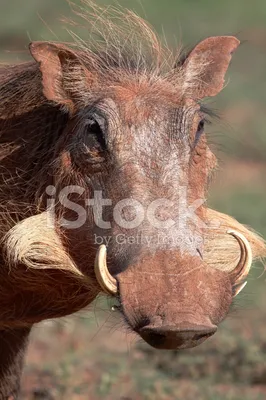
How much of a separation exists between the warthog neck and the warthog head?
523mm

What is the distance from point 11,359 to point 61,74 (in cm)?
148

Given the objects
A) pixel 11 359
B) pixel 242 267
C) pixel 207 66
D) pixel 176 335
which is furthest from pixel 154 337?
pixel 11 359

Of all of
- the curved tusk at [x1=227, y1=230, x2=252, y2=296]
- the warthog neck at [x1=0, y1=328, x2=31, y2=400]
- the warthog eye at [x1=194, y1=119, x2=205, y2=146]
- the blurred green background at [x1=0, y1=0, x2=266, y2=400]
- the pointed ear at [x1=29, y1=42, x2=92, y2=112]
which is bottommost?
the blurred green background at [x1=0, y1=0, x2=266, y2=400]

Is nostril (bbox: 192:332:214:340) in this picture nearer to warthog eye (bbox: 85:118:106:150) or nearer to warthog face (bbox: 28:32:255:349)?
warthog face (bbox: 28:32:255:349)

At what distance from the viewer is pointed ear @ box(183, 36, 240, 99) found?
4.32 m

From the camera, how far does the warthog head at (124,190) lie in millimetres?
3502

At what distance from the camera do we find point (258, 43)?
22297mm

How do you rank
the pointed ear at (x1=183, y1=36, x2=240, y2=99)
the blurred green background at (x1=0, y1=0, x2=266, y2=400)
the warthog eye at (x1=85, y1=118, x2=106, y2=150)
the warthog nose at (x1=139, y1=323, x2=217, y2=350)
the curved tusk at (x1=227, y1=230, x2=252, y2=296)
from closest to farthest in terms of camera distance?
the warthog nose at (x1=139, y1=323, x2=217, y2=350) < the curved tusk at (x1=227, y1=230, x2=252, y2=296) < the warthog eye at (x1=85, y1=118, x2=106, y2=150) < the pointed ear at (x1=183, y1=36, x2=240, y2=99) < the blurred green background at (x1=0, y1=0, x2=266, y2=400)

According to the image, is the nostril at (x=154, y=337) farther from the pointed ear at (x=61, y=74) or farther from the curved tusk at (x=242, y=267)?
the pointed ear at (x=61, y=74)

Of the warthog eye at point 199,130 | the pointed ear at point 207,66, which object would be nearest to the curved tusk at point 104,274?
the warthog eye at point 199,130

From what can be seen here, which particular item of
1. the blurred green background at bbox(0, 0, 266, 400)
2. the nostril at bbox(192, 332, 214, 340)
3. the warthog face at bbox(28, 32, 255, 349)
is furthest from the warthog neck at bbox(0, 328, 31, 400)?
the nostril at bbox(192, 332, 214, 340)

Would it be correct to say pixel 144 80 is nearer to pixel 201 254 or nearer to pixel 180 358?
pixel 201 254

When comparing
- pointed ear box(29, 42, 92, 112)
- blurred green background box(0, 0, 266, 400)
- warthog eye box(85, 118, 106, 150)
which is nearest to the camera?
warthog eye box(85, 118, 106, 150)

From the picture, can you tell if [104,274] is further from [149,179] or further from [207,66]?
[207,66]
